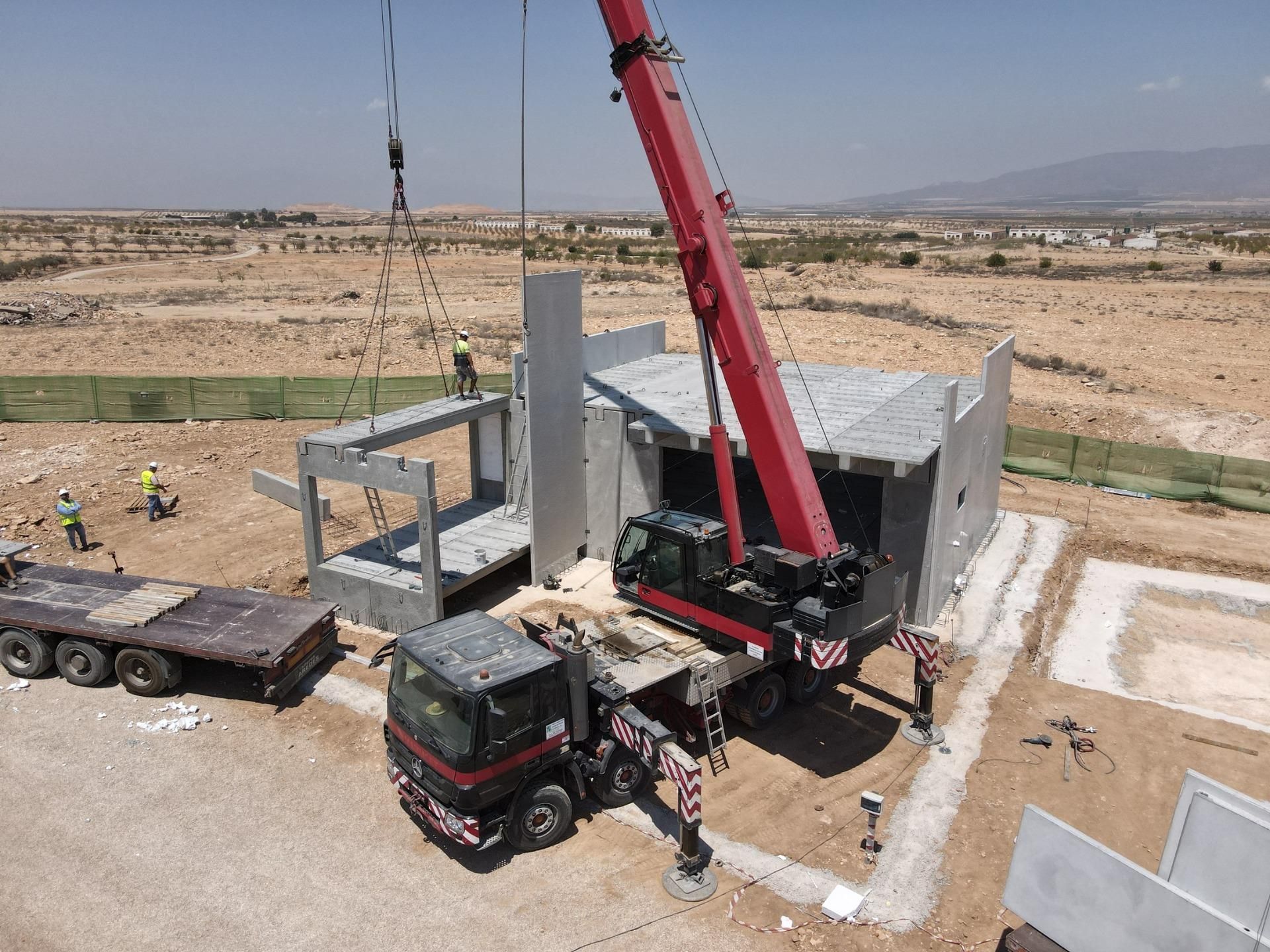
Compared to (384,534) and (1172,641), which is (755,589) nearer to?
(384,534)

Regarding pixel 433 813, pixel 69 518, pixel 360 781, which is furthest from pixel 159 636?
pixel 69 518

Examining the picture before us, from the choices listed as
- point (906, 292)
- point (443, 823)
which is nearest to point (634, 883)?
point (443, 823)

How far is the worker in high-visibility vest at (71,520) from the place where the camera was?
17109 millimetres

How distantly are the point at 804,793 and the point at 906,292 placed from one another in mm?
50044

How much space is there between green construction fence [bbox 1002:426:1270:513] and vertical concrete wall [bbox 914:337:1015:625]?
4.72 m

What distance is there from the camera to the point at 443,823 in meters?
9.17

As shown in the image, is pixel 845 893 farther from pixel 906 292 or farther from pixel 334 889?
pixel 906 292

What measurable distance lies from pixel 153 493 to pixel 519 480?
8.40m

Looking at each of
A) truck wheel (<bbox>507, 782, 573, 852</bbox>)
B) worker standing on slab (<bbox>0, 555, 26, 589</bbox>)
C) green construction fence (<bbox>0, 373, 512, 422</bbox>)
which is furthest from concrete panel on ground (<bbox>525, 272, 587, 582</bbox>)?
green construction fence (<bbox>0, 373, 512, 422</bbox>)

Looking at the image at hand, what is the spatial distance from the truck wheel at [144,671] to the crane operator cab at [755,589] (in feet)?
21.1

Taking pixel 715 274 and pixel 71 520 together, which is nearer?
pixel 715 274

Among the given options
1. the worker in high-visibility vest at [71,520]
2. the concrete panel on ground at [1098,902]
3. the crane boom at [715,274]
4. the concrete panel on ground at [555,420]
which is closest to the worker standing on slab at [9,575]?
the worker in high-visibility vest at [71,520]

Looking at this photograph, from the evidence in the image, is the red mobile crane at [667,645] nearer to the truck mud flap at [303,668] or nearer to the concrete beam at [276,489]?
the truck mud flap at [303,668]

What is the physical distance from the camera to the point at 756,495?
19484mm
